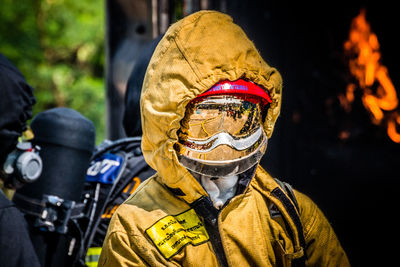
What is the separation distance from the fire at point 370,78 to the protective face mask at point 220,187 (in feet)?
7.17

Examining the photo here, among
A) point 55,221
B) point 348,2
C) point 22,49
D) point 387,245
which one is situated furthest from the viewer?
point 22,49

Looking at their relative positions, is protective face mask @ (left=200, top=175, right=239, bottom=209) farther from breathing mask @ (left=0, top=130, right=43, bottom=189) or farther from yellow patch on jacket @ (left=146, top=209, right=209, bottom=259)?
breathing mask @ (left=0, top=130, right=43, bottom=189)

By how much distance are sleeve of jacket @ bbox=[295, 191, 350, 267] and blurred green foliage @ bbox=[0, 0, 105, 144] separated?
39.1 feet

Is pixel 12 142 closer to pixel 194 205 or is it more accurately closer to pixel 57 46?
pixel 194 205

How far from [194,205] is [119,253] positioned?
0.37m

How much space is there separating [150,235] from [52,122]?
3.97 ft

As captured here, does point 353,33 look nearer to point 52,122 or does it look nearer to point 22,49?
point 52,122

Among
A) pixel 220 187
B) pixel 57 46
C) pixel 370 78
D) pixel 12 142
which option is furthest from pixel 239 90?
pixel 57 46

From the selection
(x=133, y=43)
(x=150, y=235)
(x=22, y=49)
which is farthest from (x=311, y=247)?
(x=22, y=49)

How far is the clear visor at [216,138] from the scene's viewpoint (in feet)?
5.48

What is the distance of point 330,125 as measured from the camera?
3793 millimetres

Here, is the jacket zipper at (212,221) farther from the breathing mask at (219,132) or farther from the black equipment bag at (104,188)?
the black equipment bag at (104,188)

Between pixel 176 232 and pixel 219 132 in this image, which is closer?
pixel 176 232

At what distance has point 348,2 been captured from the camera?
362cm
